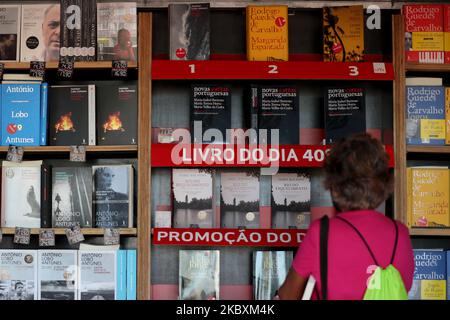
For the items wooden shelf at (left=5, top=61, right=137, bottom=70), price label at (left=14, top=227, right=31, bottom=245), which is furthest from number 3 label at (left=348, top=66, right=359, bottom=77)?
price label at (left=14, top=227, right=31, bottom=245)

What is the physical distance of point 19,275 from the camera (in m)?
A: 3.77

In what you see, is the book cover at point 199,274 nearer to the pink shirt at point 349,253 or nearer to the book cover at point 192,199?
the book cover at point 192,199

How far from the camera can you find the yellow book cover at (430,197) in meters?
3.71

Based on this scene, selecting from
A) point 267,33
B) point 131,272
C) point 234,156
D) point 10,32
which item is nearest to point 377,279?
point 234,156

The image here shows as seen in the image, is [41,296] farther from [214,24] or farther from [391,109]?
[391,109]

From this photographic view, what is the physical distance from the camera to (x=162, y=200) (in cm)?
394

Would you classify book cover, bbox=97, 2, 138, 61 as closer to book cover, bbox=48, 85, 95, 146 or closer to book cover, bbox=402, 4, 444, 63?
book cover, bbox=48, 85, 95, 146

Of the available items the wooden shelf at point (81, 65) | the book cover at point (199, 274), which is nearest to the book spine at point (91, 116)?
the wooden shelf at point (81, 65)

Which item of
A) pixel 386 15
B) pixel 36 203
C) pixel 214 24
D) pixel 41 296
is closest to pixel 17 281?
pixel 41 296

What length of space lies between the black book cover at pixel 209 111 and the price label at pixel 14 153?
1.01 m

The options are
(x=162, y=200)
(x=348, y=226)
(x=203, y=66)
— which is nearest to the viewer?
(x=348, y=226)

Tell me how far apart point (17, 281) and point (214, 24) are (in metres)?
1.94

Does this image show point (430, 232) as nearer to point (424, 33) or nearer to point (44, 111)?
point (424, 33)

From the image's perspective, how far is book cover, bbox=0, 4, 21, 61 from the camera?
384 cm
